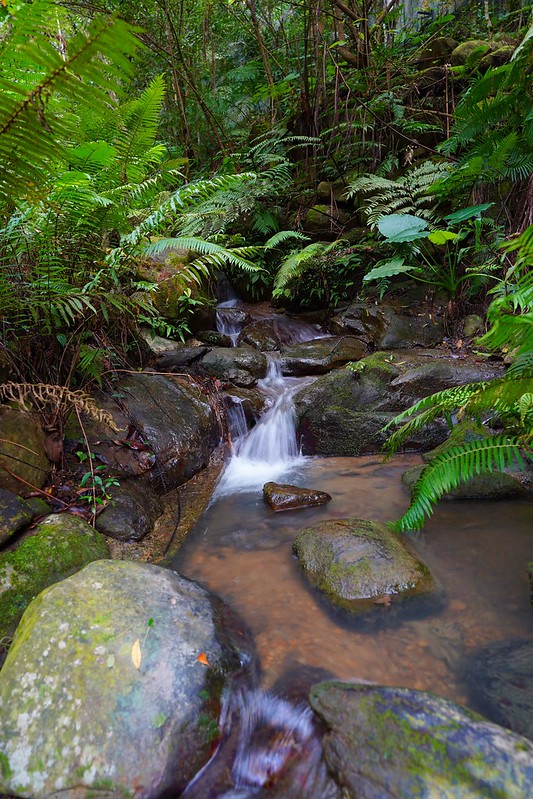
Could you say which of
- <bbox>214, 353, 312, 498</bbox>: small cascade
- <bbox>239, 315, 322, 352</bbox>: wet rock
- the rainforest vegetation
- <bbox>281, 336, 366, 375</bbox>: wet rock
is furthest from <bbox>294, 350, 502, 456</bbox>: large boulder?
<bbox>239, 315, 322, 352</bbox>: wet rock

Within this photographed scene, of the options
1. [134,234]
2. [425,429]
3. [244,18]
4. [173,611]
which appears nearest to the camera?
[173,611]

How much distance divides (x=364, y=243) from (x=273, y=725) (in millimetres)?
6297

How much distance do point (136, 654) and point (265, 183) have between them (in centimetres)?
691

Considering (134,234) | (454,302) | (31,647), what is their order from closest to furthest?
(31,647) → (134,234) → (454,302)

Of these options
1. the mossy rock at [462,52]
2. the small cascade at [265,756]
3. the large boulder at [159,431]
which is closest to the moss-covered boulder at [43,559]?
the large boulder at [159,431]

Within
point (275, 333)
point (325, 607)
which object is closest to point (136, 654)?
point (325, 607)

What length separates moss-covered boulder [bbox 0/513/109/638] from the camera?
196 cm

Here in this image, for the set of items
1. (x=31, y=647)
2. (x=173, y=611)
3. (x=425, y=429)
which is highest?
(x=31, y=647)

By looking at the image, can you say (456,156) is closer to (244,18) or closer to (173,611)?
(244,18)

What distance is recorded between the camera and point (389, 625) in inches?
81.6

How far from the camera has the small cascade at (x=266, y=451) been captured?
385cm

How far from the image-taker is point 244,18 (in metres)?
9.05

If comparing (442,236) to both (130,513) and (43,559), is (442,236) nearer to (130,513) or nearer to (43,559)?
(130,513)

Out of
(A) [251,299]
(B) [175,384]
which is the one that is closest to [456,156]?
(A) [251,299]
